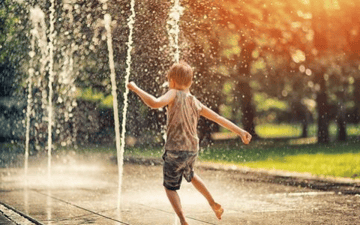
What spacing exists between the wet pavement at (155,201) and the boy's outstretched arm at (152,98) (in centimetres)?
168

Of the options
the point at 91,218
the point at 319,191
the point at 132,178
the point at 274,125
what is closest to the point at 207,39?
the point at 132,178

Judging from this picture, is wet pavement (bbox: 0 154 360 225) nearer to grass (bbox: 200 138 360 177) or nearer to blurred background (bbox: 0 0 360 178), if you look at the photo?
grass (bbox: 200 138 360 177)

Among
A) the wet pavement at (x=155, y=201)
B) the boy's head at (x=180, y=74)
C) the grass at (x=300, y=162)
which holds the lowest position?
the grass at (x=300, y=162)

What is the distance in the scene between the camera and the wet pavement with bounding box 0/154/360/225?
751cm

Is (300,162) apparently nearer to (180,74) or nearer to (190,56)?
(190,56)

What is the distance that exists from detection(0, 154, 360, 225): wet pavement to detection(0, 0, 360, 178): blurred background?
435 cm

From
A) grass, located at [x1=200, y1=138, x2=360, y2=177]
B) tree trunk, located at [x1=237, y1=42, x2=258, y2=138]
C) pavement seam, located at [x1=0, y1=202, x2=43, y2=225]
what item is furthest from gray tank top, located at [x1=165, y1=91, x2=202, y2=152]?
tree trunk, located at [x1=237, y1=42, x2=258, y2=138]

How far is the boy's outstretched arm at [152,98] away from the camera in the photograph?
5.80 meters

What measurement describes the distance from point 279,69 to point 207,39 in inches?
339

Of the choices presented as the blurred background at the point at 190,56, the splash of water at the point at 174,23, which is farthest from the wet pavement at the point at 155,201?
the splash of water at the point at 174,23

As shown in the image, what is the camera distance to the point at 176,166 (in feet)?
19.9

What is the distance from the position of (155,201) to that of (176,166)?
3.26m

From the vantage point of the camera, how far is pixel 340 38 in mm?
22875

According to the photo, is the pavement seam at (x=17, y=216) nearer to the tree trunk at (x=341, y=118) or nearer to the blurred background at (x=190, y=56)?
the blurred background at (x=190, y=56)
